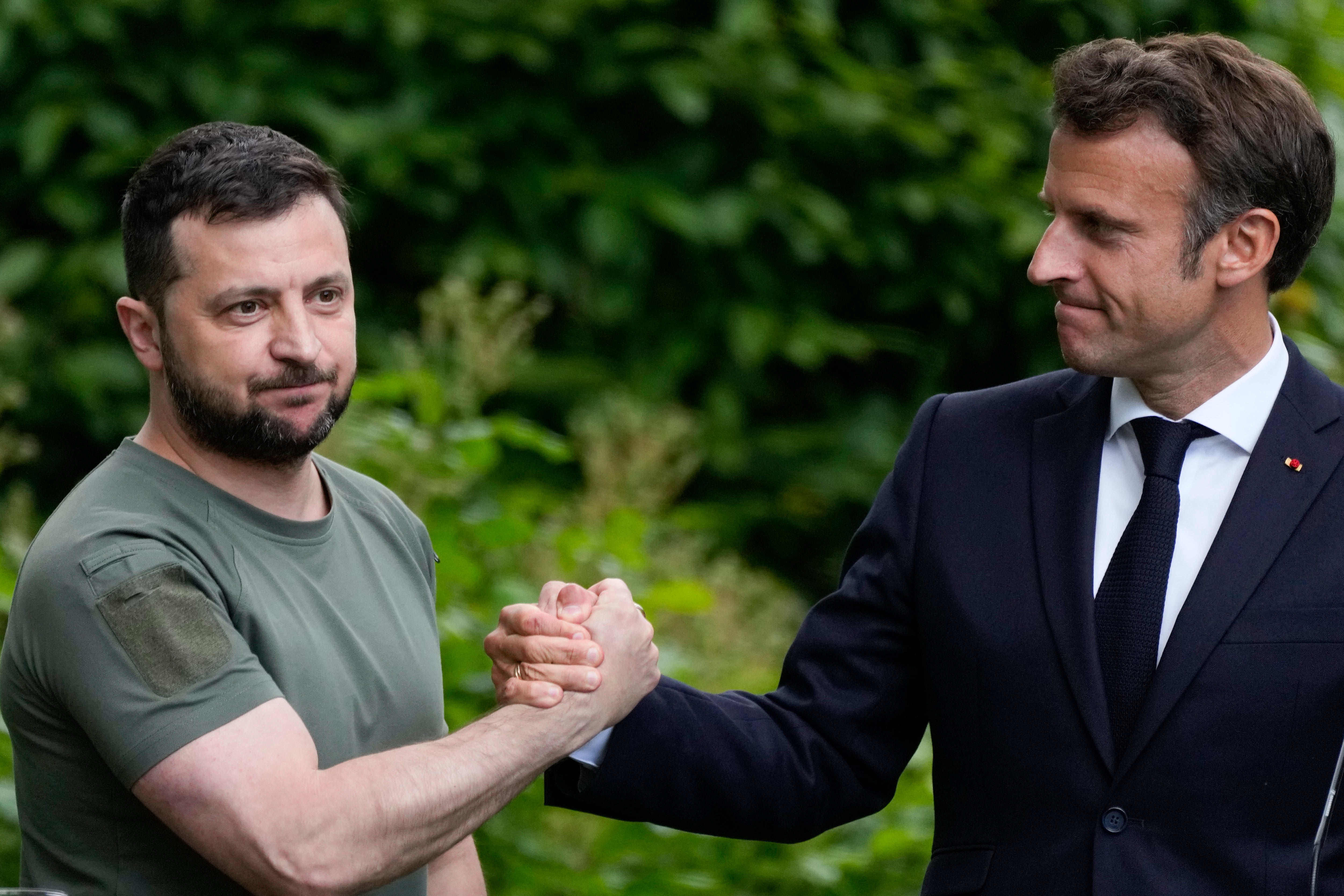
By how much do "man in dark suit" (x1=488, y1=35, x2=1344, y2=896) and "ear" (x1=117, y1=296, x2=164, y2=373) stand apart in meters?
0.73

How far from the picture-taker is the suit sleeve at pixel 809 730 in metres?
2.62

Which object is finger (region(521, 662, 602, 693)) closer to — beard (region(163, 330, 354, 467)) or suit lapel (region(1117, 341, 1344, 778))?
beard (region(163, 330, 354, 467))

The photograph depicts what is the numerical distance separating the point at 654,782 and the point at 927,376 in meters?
2.85

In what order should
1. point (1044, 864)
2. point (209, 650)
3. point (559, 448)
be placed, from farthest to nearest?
point (559, 448), point (1044, 864), point (209, 650)

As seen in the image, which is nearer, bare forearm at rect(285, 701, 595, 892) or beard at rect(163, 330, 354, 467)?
bare forearm at rect(285, 701, 595, 892)

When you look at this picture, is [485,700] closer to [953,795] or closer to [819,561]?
[953,795]

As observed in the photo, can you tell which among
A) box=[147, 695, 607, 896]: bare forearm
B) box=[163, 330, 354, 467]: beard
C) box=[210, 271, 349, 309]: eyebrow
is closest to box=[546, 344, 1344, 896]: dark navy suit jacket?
box=[147, 695, 607, 896]: bare forearm

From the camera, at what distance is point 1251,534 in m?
2.34

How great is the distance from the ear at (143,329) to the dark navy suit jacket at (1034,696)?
937 mm

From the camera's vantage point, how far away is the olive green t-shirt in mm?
2004

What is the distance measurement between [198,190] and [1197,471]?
1.53 m

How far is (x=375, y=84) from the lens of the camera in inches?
187

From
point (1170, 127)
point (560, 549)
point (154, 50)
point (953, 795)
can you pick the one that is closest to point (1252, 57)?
point (1170, 127)

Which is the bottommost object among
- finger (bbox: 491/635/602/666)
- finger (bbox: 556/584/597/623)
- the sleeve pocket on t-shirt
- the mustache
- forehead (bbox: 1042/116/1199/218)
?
A: finger (bbox: 491/635/602/666)
